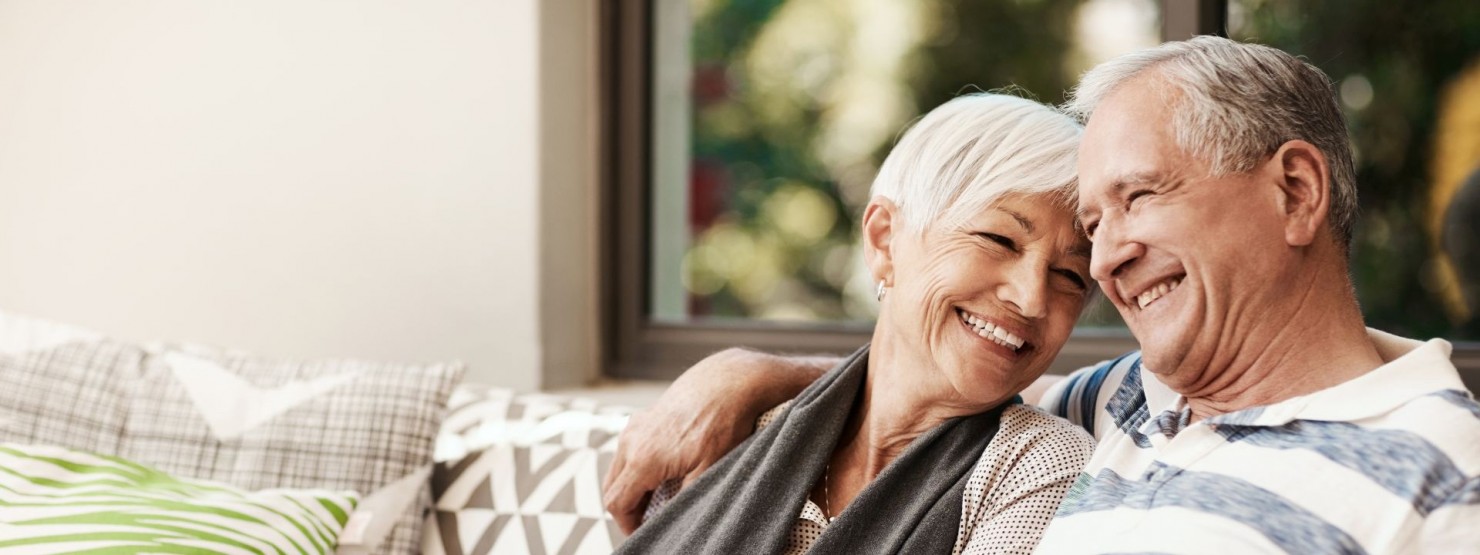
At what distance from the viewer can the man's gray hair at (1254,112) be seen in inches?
43.6

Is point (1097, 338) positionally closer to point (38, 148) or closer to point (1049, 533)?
point (1049, 533)

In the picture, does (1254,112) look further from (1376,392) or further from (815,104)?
(815,104)

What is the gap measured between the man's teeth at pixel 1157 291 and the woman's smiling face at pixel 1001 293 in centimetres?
15

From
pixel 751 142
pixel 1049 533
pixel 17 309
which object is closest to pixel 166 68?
pixel 17 309

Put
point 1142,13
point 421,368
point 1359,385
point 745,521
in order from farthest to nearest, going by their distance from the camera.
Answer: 1. point 1142,13
2. point 421,368
3. point 745,521
4. point 1359,385

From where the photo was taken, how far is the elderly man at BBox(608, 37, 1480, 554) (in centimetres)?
99

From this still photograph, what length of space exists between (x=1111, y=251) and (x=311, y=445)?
127 centimetres

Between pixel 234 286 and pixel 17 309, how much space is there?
0.51 meters

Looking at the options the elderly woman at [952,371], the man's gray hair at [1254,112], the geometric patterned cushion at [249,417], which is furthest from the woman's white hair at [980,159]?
the geometric patterned cushion at [249,417]

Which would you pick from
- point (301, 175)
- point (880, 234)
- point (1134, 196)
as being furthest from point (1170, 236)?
point (301, 175)

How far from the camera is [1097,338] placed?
2.18 metres

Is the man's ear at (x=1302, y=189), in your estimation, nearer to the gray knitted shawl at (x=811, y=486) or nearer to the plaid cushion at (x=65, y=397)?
the gray knitted shawl at (x=811, y=486)

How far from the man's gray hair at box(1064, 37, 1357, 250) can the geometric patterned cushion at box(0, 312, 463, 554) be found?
48.3 inches

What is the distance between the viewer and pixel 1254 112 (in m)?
1.11
